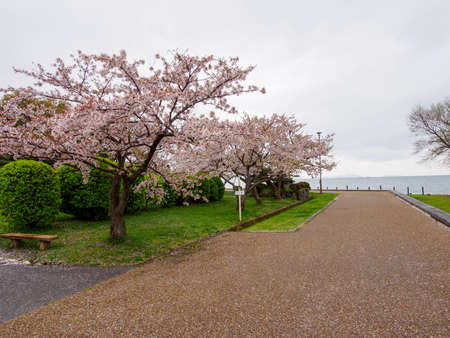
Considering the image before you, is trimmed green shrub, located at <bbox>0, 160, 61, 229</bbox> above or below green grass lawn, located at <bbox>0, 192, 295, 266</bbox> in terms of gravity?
above

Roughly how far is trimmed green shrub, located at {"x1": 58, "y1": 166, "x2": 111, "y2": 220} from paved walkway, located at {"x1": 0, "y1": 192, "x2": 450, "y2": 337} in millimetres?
5183

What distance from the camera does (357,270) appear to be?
15.1ft

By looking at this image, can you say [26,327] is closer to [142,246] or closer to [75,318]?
[75,318]

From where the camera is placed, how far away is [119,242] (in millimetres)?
6656

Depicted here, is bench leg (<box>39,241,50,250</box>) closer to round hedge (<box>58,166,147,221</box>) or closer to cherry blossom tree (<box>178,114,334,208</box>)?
round hedge (<box>58,166,147,221</box>)

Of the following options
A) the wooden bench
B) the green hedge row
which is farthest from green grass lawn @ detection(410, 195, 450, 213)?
the wooden bench

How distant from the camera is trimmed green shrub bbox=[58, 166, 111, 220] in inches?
361

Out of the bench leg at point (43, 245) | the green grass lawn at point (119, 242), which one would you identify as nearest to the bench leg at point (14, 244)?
the green grass lawn at point (119, 242)

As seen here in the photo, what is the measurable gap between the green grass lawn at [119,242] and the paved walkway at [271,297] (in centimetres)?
111

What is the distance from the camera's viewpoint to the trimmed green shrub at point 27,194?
737 cm

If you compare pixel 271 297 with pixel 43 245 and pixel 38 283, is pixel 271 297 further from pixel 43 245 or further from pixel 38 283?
pixel 43 245

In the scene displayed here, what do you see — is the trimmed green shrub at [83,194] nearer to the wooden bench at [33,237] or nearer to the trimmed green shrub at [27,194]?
the trimmed green shrub at [27,194]

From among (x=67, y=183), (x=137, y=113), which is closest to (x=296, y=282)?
(x=137, y=113)

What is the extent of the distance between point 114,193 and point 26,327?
4136 mm
